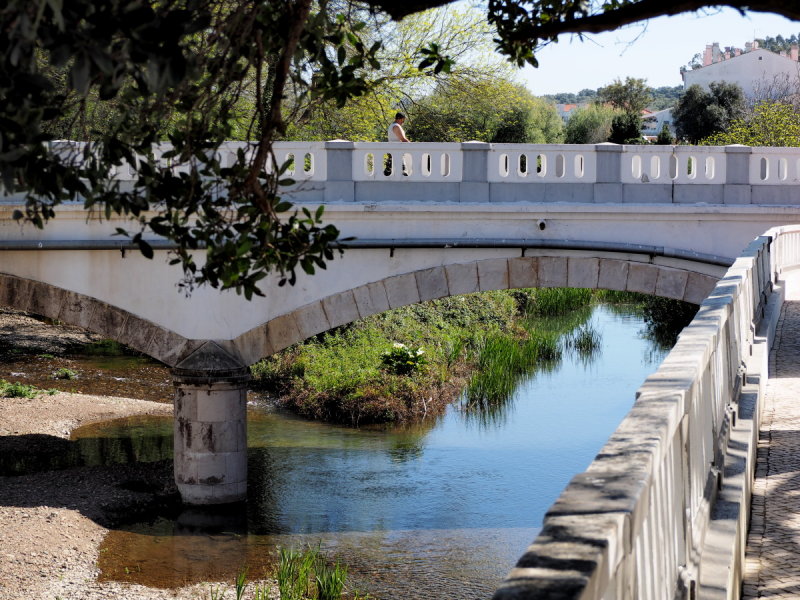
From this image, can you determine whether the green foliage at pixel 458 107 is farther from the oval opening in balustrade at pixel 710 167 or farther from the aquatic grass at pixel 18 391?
the oval opening in balustrade at pixel 710 167

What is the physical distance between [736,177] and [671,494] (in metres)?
8.83

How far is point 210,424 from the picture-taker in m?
11.4

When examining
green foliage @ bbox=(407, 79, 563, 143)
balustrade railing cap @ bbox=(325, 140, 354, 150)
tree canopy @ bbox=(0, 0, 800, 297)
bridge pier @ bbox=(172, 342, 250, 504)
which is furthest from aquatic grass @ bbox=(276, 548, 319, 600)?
green foliage @ bbox=(407, 79, 563, 143)

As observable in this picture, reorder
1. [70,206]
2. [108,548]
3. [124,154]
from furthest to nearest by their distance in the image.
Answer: [70,206], [108,548], [124,154]

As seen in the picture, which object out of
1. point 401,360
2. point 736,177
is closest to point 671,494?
point 736,177

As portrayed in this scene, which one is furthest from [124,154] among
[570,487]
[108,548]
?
[108,548]

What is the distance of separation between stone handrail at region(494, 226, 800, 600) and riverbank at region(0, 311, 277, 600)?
5819 mm

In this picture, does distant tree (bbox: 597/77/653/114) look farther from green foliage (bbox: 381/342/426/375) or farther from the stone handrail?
the stone handrail

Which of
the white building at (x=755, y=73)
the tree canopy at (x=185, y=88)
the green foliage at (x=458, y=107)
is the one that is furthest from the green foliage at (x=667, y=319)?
the white building at (x=755, y=73)

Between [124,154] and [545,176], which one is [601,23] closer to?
[124,154]

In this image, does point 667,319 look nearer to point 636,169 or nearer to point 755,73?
point 636,169

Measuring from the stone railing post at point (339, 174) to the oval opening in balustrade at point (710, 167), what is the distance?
356cm

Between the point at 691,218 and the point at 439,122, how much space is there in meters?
11.6

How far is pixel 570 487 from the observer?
215 cm
